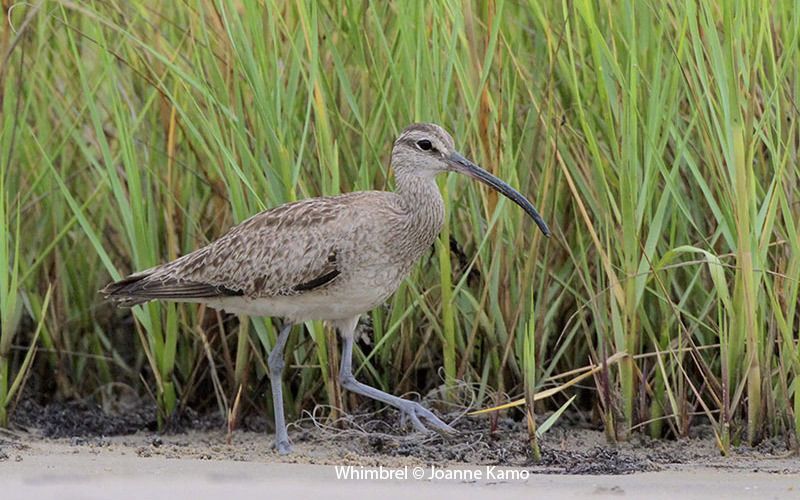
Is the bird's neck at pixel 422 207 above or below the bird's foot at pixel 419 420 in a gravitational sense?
above

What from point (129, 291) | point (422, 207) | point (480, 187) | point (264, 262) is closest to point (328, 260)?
point (264, 262)

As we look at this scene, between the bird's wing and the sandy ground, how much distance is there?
73 centimetres

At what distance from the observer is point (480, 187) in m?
6.88

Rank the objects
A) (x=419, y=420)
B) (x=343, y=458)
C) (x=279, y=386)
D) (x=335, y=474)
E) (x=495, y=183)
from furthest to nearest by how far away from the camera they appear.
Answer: (x=279, y=386), (x=419, y=420), (x=495, y=183), (x=343, y=458), (x=335, y=474)

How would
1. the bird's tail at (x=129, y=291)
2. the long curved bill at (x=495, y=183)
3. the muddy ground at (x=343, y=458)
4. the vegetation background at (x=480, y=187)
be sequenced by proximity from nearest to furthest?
the muddy ground at (x=343, y=458), the vegetation background at (x=480, y=187), the long curved bill at (x=495, y=183), the bird's tail at (x=129, y=291)

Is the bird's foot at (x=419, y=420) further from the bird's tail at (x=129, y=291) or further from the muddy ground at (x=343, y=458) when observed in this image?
the bird's tail at (x=129, y=291)

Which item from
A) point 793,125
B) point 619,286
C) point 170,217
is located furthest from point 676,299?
point 170,217

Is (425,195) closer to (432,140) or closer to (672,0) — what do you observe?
(432,140)

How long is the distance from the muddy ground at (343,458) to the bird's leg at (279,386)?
0.09 m

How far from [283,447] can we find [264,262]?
89 cm

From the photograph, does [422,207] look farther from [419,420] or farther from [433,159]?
[419,420]

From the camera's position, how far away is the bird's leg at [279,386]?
659cm

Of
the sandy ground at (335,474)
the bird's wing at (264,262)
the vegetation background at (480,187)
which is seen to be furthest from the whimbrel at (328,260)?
the sandy ground at (335,474)

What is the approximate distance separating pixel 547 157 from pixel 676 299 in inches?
35.7
